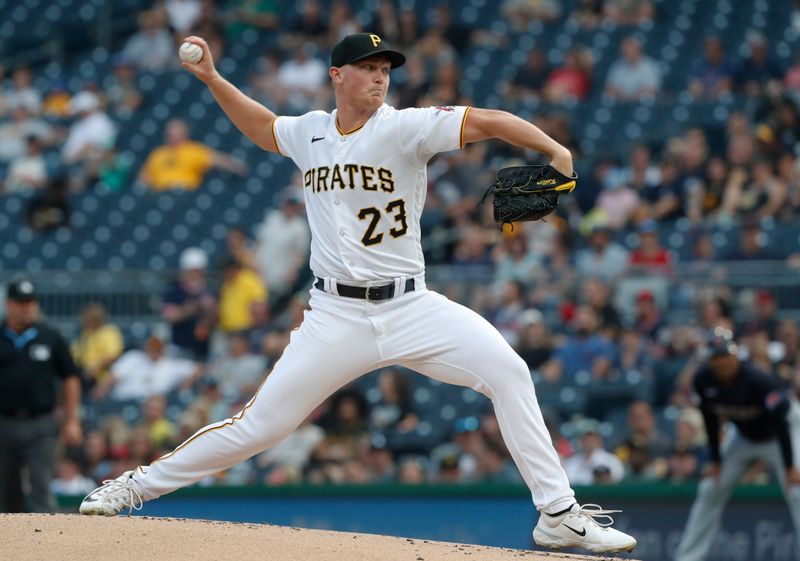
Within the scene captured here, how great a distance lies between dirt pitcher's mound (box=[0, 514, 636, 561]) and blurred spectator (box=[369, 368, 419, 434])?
4.94m

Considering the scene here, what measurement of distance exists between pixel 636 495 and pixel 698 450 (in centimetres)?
86

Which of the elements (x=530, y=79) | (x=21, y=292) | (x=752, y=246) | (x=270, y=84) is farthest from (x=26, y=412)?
(x=530, y=79)

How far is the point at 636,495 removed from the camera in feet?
30.7

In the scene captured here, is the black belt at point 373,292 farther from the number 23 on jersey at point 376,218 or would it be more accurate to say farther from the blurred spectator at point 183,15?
the blurred spectator at point 183,15

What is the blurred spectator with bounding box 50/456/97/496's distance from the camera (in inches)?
415

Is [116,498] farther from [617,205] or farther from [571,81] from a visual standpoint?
[571,81]

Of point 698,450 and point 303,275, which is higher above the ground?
point 303,275

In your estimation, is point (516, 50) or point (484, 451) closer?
point (484, 451)

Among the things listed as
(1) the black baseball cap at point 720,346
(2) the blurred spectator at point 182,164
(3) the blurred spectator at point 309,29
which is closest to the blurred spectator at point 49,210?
(2) the blurred spectator at point 182,164

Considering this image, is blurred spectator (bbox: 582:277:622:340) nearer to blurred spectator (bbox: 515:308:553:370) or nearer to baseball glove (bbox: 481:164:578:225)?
blurred spectator (bbox: 515:308:553:370)

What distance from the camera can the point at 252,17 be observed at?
53.1ft

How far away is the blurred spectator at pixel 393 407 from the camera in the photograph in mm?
10750

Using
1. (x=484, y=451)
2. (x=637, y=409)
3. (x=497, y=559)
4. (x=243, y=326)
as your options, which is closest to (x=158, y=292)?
(x=243, y=326)

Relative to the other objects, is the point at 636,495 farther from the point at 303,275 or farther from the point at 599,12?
the point at 599,12
